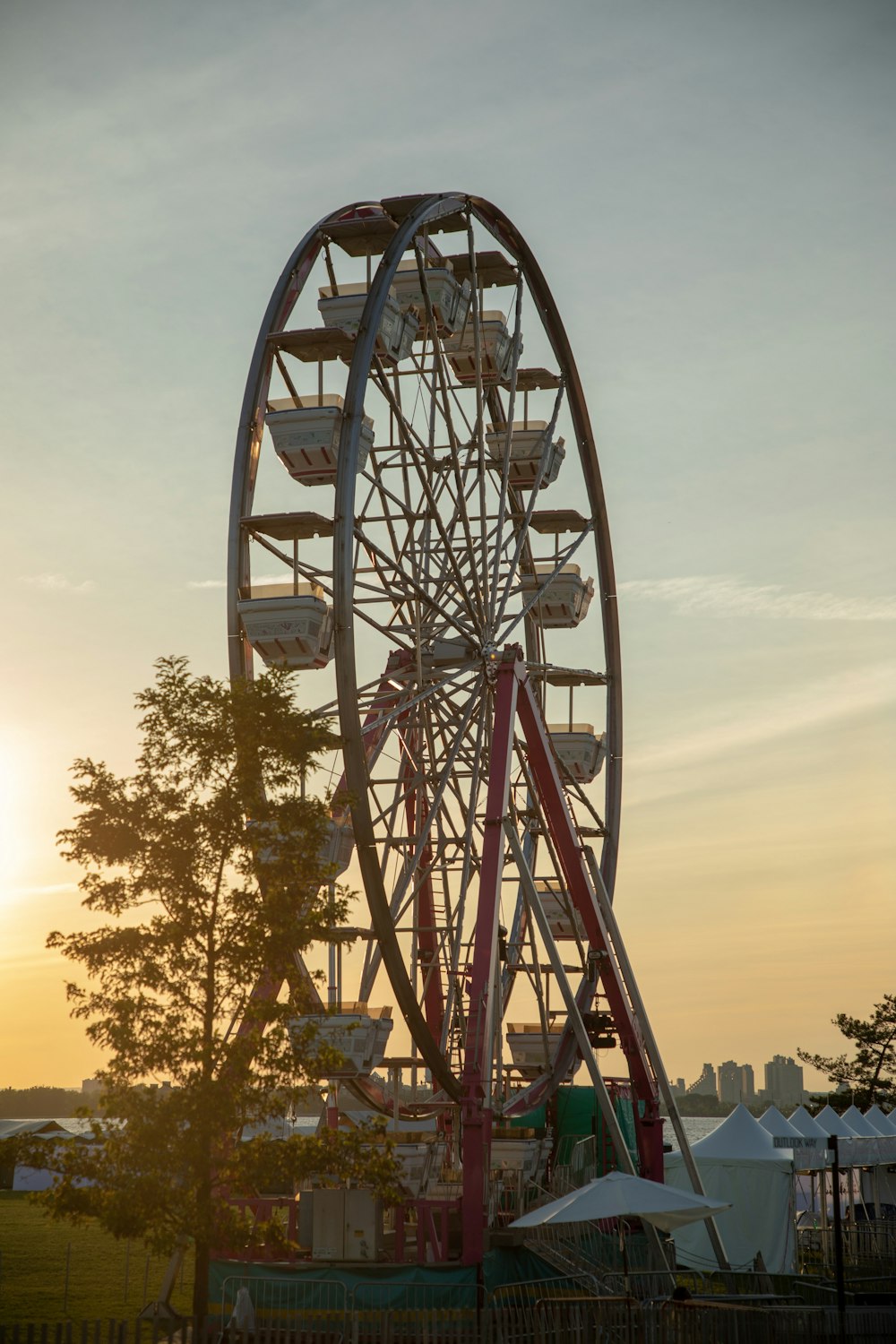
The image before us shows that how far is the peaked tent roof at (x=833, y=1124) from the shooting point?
39.4 metres

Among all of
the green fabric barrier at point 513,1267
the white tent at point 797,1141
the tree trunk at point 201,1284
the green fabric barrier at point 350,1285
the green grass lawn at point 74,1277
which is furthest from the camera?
the white tent at point 797,1141

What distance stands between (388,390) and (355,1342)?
1480cm

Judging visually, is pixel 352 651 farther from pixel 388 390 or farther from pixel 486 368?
pixel 486 368

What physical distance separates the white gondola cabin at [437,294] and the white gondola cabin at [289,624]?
5.90m

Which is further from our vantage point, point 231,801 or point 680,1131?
point 680,1131

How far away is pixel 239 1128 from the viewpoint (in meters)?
15.4

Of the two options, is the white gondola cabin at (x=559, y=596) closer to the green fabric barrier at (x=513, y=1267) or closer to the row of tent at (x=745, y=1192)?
the row of tent at (x=745, y=1192)

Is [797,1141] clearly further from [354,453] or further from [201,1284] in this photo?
[201,1284]

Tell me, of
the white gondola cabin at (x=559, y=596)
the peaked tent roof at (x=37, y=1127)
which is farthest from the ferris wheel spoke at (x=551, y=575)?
the peaked tent roof at (x=37, y=1127)

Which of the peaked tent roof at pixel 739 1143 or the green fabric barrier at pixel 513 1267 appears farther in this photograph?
the peaked tent roof at pixel 739 1143

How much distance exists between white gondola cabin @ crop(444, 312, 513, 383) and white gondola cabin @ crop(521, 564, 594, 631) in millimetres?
4006

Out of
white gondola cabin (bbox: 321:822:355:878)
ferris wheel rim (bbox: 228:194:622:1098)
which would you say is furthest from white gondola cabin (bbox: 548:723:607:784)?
white gondola cabin (bbox: 321:822:355:878)

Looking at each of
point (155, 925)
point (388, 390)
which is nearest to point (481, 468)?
point (388, 390)

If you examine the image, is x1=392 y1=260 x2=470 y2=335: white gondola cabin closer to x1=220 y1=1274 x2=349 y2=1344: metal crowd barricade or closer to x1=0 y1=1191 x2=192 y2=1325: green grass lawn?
x1=220 y1=1274 x2=349 y2=1344: metal crowd barricade
